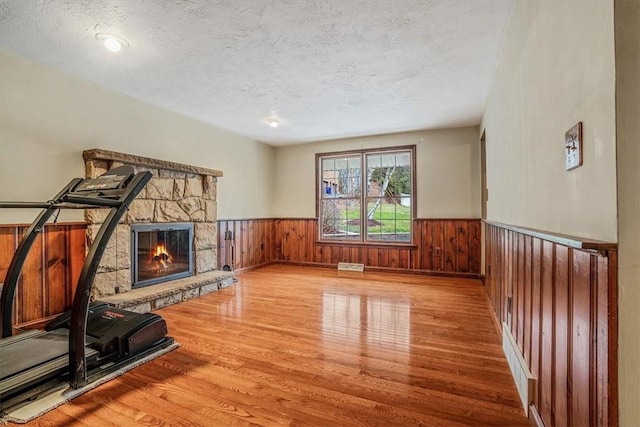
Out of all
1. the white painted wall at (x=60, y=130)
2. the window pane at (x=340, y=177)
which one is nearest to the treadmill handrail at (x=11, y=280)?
the white painted wall at (x=60, y=130)

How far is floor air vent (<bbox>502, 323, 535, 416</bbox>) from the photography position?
1.60 metres

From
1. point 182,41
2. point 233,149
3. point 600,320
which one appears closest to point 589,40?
point 600,320

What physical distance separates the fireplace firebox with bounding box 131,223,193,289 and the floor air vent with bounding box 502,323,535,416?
12.3 feet

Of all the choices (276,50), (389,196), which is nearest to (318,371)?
(276,50)

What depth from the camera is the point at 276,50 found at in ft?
8.86

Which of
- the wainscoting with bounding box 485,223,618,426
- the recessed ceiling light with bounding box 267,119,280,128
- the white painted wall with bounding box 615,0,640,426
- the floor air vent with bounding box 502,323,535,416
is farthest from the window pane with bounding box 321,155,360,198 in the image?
the white painted wall with bounding box 615,0,640,426

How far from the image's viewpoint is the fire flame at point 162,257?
399 cm

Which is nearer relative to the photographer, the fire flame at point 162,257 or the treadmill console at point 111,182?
the treadmill console at point 111,182

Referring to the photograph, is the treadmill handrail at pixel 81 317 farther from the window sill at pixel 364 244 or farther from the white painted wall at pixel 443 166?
the white painted wall at pixel 443 166

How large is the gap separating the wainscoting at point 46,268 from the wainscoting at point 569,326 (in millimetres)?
3901

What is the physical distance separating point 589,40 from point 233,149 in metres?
5.06

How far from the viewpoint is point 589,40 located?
1028mm

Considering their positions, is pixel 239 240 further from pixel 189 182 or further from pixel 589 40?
pixel 589 40

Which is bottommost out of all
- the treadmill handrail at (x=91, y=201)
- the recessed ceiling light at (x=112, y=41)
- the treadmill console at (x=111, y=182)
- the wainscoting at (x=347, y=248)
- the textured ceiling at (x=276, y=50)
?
the wainscoting at (x=347, y=248)
